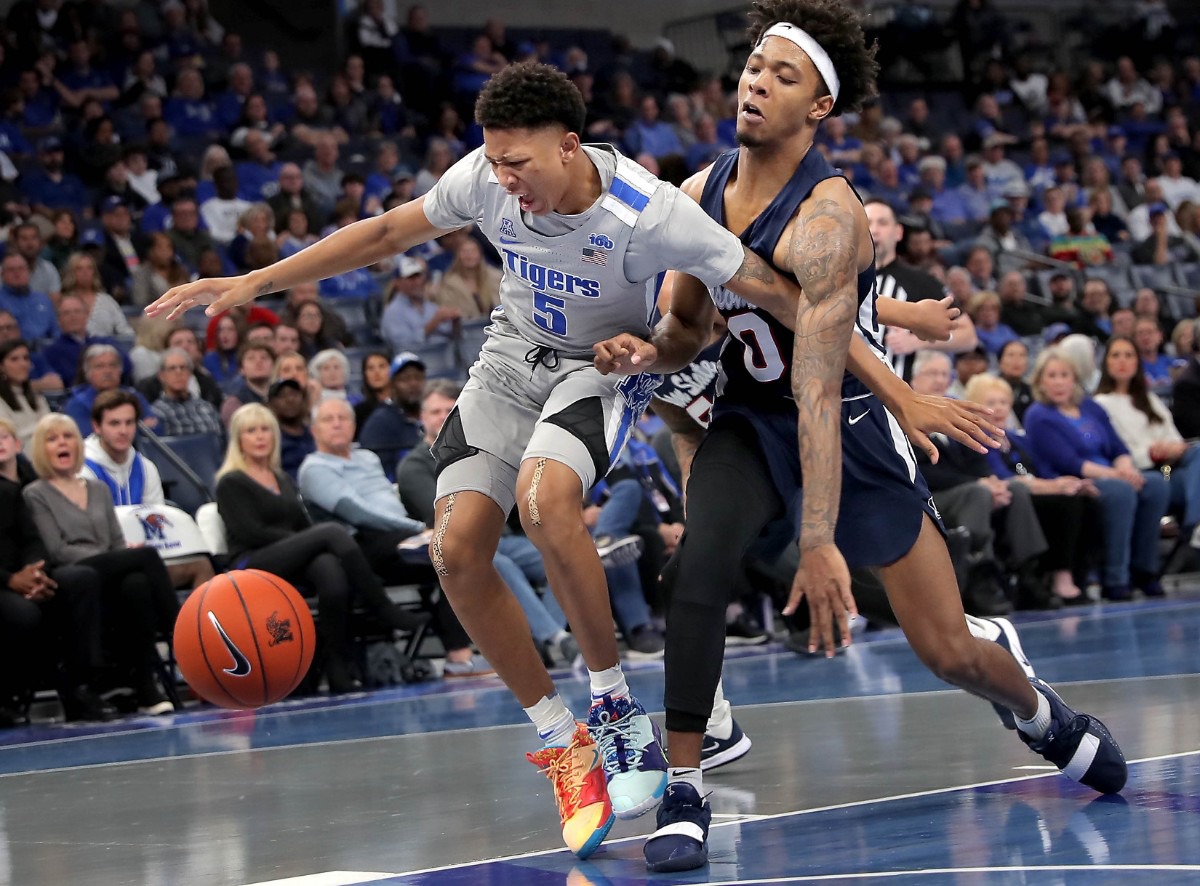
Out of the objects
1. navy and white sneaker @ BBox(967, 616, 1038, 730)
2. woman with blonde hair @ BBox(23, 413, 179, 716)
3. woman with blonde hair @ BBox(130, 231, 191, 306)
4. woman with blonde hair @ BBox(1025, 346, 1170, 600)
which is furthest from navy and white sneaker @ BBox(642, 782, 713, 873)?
woman with blonde hair @ BBox(130, 231, 191, 306)

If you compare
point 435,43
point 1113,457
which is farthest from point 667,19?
point 1113,457

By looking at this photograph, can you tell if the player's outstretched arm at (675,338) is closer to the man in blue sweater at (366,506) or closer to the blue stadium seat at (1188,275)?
the man in blue sweater at (366,506)

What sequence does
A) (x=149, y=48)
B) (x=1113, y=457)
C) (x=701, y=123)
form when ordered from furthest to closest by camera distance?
(x=701, y=123)
(x=149, y=48)
(x=1113, y=457)

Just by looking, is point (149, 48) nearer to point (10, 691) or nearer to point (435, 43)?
point (435, 43)

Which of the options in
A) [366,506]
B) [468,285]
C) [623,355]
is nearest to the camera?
[623,355]

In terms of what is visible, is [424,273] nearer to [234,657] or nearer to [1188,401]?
→ [1188,401]

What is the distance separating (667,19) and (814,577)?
20008 mm

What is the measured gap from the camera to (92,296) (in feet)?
37.4

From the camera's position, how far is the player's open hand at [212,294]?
442 cm

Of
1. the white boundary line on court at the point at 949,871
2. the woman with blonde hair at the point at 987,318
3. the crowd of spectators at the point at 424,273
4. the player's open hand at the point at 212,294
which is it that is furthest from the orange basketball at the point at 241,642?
the woman with blonde hair at the point at 987,318

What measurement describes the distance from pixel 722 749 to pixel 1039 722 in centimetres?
107

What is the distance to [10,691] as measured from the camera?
8.17m

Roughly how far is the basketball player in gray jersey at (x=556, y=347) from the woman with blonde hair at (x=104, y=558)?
3994 millimetres

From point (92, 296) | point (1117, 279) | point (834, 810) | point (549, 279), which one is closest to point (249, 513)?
point (92, 296)
